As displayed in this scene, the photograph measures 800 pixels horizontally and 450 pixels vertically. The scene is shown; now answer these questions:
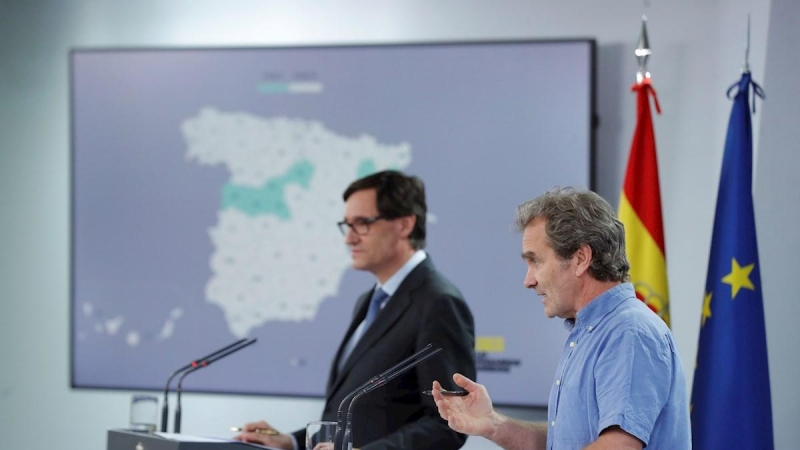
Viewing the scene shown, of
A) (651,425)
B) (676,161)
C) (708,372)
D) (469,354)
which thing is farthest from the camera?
(676,161)

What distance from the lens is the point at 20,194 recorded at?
198 inches

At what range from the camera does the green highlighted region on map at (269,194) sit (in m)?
4.72

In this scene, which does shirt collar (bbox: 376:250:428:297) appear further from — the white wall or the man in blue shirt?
the white wall

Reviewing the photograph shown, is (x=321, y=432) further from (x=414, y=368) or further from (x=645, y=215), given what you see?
(x=645, y=215)

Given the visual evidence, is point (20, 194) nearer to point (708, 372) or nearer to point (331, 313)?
point (331, 313)

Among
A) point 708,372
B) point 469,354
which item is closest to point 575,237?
point 469,354

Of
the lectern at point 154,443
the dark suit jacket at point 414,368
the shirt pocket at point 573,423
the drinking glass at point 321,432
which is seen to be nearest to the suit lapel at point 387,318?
Answer: the dark suit jacket at point 414,368

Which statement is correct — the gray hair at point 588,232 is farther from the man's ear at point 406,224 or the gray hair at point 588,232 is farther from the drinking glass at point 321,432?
the man's ear at point 406,224

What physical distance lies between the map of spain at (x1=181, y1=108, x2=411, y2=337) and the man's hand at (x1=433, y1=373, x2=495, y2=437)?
2305mm

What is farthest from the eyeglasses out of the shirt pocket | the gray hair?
the shirt pocket

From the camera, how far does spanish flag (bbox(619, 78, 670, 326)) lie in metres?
3.97

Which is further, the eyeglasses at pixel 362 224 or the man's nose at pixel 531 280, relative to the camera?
the eyeglasses at pixel 362 224

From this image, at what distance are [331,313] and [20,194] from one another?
5.42 feet

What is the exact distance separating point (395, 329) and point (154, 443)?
80 centimetres
